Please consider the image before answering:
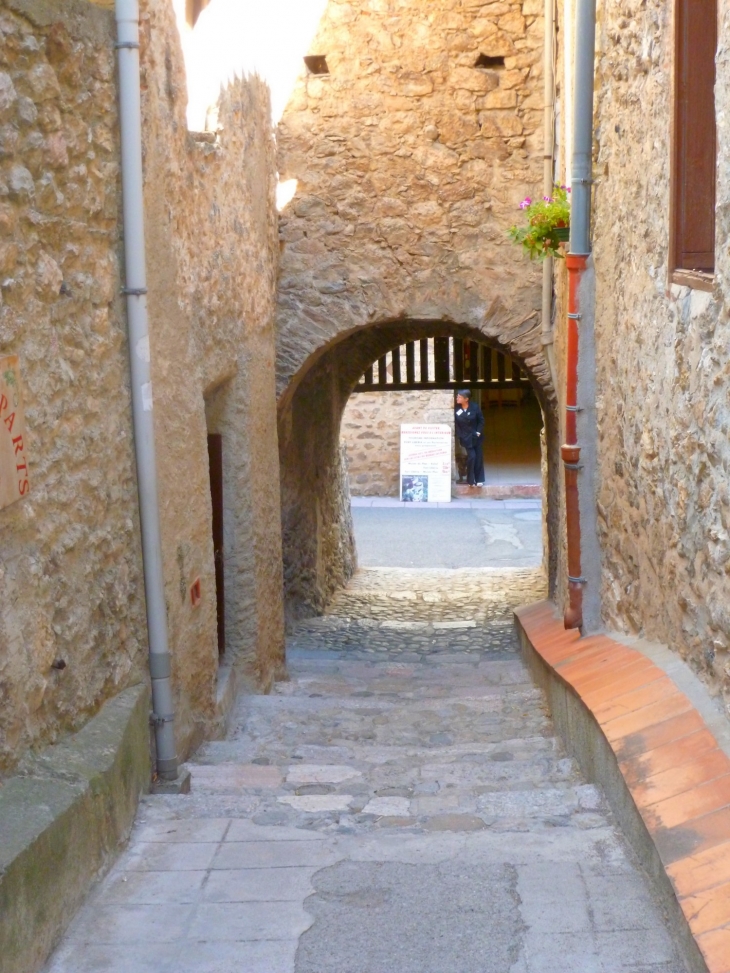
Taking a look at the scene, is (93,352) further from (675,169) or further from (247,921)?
(675,169)

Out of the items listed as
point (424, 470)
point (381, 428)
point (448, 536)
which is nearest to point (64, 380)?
point (448, 536)

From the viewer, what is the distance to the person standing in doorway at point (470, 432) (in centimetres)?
1802

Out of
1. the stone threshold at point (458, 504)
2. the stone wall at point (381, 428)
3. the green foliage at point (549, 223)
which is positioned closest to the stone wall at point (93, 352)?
the green foliage at point (549, 223)

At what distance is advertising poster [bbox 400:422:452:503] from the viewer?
17.6 m

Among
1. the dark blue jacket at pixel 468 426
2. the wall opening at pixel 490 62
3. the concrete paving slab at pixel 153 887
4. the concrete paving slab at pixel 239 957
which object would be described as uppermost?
the wall opening at pixel 490 62

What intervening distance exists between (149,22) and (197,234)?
995mm

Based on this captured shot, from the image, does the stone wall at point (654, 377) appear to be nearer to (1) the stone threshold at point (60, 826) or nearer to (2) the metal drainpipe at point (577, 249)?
(2) the metal drainpipe at point (577, 249)

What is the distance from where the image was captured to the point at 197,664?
5.12 m

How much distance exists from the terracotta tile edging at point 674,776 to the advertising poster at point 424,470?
12.9m

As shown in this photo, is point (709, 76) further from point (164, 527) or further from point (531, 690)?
point (531, 690)

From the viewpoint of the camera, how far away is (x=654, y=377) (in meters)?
4.19

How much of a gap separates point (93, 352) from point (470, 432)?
47.3ft

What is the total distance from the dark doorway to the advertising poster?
443 inches

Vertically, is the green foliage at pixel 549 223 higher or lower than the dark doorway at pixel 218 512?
higher
